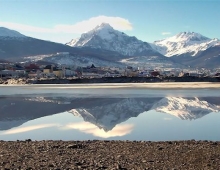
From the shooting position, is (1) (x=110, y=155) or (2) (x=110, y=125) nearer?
(1) (x=110, y=155)

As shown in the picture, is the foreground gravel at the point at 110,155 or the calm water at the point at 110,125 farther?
the calm water at the point at 110,125

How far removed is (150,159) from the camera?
463 inches

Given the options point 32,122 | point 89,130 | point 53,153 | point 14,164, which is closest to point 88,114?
point 32,122

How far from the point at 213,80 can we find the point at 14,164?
99101 millimetres

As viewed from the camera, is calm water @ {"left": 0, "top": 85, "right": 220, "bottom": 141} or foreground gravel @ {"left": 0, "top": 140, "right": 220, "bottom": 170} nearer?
foreground gravel @ {"left": 0, "top": 140, "right": 220, "bottom": 170}

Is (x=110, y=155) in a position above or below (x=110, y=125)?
above

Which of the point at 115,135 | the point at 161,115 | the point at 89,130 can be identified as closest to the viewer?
the point at 115,135

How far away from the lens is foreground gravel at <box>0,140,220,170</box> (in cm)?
1102

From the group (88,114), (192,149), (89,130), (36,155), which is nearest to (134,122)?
(89,130)

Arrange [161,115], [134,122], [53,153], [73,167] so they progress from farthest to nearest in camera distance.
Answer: [161,115] → [134,122] → [53,153] → [73,167]

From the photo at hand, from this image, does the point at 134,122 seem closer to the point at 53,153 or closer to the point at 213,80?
the point at 53,153

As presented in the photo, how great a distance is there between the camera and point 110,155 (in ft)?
40.6

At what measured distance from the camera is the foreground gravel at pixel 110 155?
434 inches

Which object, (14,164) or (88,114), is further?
(88,114)
